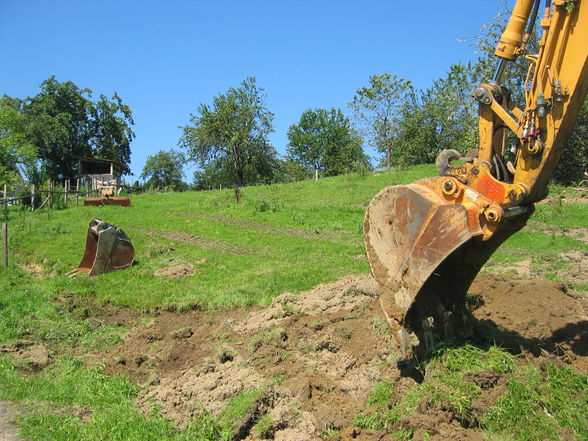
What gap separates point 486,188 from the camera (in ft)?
18.0

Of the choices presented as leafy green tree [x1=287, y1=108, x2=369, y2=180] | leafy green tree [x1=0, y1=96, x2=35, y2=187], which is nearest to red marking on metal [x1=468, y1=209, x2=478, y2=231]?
A: leafy green tree [x1=0, y1=96, x2=35, y2=187]

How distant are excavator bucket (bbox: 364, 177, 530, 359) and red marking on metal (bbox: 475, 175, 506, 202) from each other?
4.8 inches

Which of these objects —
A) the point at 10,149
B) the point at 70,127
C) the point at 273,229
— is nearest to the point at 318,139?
the point at 70,127

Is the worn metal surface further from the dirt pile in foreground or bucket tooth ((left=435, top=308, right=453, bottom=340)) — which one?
bucket tooth ((left=435, top=308, right=453, bottom=340))

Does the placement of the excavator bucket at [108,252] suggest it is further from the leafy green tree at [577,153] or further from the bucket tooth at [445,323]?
the leafy green tree at [577,153]

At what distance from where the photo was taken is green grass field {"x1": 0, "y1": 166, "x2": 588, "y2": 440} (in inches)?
237

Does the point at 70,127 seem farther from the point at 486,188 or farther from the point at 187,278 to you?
the point at 486,188

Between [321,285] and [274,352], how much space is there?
3.53 m

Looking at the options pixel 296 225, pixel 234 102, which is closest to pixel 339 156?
pixel 234 102

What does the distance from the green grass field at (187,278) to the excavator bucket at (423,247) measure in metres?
0.49

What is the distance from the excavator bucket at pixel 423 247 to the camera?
17.7ft

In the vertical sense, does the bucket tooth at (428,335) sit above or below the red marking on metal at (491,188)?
below

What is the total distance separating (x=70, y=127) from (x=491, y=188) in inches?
2155

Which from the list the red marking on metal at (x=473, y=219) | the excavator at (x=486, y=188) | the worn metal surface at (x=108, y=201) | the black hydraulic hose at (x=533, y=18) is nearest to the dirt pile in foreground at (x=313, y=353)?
the excavator at (x=486, y=188)
